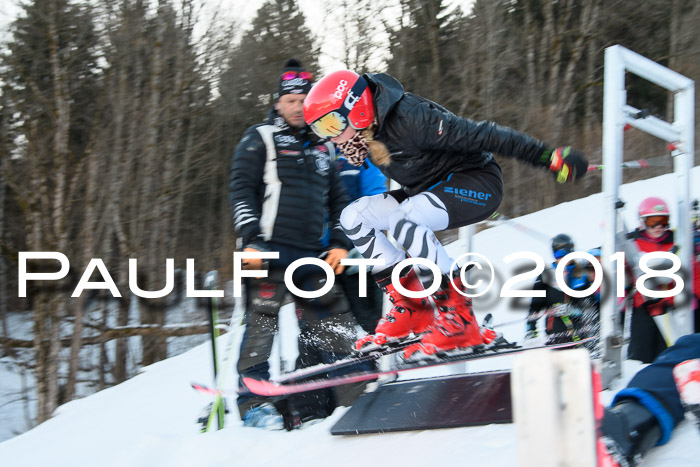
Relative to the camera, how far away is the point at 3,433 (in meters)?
15.5

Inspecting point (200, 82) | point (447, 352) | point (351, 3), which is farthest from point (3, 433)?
point (447, 352)

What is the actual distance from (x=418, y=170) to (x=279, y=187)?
1.00 m

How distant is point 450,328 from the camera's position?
3.08m

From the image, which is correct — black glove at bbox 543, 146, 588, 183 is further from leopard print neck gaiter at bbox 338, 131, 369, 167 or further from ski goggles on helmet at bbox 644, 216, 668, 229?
ski goggles on helmet at bbox 644, 216, 668, 229

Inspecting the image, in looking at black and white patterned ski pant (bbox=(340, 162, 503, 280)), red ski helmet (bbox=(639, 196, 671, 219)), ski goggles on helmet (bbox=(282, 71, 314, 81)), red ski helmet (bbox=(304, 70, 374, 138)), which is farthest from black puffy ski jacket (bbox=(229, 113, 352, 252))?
red ski helmet (bbox=(639, 196, 671, 219))

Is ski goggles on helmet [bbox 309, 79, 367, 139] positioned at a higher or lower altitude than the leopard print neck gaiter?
higher

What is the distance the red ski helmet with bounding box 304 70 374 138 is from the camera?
278 cm

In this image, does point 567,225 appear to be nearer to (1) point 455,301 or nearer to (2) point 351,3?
(1) point 455,301

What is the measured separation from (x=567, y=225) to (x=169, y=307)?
11926 mm

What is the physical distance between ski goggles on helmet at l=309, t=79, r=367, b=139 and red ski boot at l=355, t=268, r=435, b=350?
904mm

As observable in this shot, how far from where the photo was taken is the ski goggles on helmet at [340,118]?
2785 millimetres

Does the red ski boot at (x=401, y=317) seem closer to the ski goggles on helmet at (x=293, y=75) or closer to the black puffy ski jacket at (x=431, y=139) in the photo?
the black puffy ski jacket at (x=431, y=139)

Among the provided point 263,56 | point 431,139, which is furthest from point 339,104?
point 263,56

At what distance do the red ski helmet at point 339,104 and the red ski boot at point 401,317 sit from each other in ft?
3.03
